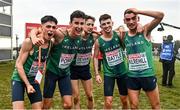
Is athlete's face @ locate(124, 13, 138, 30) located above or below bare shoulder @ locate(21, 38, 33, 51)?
above

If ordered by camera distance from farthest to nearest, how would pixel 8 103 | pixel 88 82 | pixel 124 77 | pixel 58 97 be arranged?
pixel 58 97 → pixel 8 103 → pixel 88 82 → pixel 124 77

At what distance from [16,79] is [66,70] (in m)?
1.43

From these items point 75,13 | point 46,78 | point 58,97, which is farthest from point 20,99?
point 58,97

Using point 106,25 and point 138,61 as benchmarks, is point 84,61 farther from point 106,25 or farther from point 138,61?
point 138,61

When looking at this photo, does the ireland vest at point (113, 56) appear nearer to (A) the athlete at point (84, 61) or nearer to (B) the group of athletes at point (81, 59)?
(B) the group of athletes at point (81, 59)

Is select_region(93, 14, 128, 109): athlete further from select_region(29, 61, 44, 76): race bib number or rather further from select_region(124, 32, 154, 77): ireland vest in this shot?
select_region(29, 61, 44, 76): race bib number

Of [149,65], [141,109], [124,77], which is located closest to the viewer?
[149,65]

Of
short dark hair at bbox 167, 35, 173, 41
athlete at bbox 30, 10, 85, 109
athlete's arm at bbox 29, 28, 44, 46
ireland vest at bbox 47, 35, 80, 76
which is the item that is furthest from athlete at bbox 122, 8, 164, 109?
short dark hair at bbox 167, 35, 173, 41

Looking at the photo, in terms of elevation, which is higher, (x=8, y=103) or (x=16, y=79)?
(x=16, y=79)

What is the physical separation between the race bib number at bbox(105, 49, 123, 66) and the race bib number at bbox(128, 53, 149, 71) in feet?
3.20

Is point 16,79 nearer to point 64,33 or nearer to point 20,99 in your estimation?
A: point 20,99

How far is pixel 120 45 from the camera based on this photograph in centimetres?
849

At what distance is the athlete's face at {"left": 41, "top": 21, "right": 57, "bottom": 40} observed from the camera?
718cm

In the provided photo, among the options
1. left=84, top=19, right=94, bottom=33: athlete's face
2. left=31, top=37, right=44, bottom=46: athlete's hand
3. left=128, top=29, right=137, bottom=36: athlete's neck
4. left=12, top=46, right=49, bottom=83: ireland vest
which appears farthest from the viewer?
left=84, top=19, right=94, bottom=33: athlete's face
